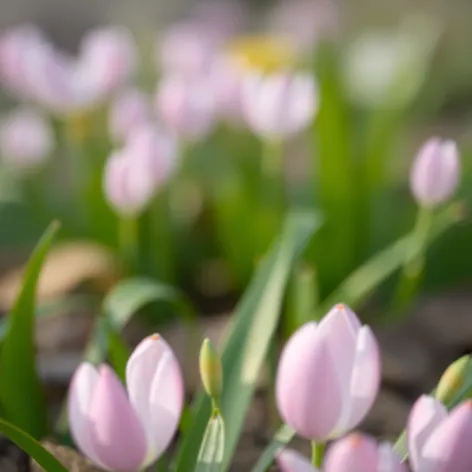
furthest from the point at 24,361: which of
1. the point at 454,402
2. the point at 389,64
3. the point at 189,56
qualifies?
the point at 389,64

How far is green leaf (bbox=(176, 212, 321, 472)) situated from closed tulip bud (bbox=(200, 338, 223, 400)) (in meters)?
0.06

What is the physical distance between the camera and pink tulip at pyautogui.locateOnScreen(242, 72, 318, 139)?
1229mm

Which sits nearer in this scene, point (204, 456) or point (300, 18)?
point (204, 456)

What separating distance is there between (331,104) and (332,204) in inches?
5.2

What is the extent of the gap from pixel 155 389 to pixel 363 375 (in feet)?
0.44

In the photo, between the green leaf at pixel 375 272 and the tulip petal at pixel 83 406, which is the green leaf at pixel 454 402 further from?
the green leaf at pixel 375 272

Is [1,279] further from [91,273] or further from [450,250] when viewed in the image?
[450,250]

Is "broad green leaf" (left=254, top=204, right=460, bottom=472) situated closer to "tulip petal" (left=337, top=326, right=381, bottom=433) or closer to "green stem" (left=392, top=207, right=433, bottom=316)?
"green stem" (left=392, top=207, right=433, bottom=316)

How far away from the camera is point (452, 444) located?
2.12 feet

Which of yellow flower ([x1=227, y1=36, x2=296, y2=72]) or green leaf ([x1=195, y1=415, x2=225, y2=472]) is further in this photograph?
yellow flower ([x1=227, y1=36, x2=296, y2=72])

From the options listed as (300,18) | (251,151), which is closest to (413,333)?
(251,151)

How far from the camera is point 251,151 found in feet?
5.76

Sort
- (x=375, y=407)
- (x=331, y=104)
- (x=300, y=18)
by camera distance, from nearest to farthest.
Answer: (x=375, y=407)
(x=331, y=104)
(x=300, y=18)

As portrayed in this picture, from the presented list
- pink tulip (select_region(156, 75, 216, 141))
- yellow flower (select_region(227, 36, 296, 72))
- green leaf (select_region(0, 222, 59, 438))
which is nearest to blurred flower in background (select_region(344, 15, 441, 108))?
yellow flower (select_region(227, 36, 296, 72))
